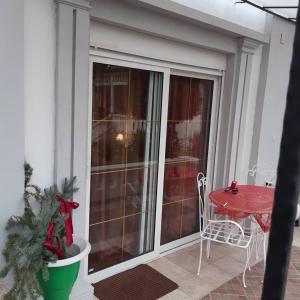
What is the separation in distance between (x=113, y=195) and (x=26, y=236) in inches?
48.3

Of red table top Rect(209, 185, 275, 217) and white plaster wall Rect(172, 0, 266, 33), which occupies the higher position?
white plaster wall Rect(172, 0, 266, 33)

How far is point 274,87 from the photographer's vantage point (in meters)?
4.18

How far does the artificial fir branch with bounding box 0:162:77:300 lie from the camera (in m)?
1.87

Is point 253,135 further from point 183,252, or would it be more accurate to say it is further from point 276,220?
point 276,220

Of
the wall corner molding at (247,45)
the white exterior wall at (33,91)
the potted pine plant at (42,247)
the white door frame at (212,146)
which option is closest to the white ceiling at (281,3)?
the wall corner molding at (247,45)

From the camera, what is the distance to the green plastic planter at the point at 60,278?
2.12m

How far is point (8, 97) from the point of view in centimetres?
198

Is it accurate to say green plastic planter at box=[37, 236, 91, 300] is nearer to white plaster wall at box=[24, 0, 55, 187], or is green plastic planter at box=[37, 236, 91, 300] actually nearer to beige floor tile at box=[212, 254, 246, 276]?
white plaster wall at box=[24, 0, 55, 187]

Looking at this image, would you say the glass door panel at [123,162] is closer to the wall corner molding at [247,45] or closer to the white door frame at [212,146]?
the white door frame at [212,146]

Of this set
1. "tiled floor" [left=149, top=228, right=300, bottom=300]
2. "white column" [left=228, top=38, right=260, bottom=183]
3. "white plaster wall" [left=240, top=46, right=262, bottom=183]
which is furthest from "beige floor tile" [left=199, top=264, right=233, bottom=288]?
"white plaster wall" [left=240, top=46, right=262, bottom=183]

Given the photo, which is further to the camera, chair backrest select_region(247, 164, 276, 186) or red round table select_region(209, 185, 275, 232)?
chair backrest select_region(247, 164, 276, 186)

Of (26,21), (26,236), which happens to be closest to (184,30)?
(26,21)

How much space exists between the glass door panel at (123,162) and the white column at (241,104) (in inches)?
42.9

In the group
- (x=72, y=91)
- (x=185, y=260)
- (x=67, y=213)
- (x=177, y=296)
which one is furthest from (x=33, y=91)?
(x=185, y=260)
